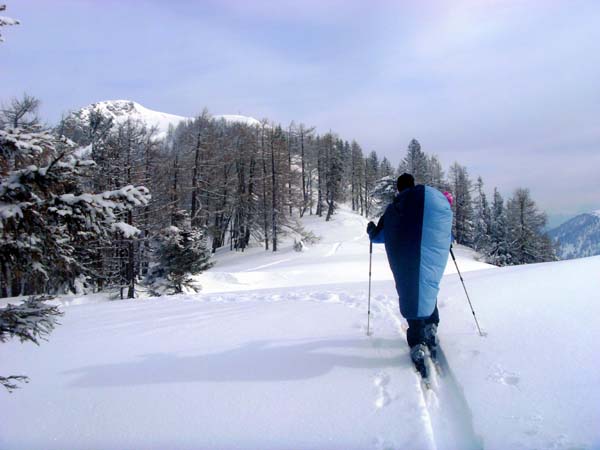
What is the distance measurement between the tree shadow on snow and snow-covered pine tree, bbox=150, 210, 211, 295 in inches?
511

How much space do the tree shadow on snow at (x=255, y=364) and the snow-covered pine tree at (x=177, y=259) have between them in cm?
1297

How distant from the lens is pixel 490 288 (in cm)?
613

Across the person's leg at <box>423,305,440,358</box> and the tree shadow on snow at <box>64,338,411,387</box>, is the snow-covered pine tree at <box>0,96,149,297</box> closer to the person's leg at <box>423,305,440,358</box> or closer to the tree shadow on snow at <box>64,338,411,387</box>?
the tree shadow on snow at <box>64,338,411,387</box>

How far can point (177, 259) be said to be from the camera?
17625 mm

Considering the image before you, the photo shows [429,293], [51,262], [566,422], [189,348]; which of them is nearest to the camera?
[566,422]

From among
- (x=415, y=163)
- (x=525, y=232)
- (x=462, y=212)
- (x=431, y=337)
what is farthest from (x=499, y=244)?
(x=431, y=337)

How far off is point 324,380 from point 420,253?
1.79 meters

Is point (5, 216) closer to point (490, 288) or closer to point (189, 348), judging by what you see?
point (189, 348)

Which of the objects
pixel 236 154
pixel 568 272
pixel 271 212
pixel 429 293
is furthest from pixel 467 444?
pixel 236 154

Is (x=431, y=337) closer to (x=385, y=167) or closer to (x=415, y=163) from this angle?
(x=415, y=163)

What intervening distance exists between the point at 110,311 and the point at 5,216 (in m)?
6.28

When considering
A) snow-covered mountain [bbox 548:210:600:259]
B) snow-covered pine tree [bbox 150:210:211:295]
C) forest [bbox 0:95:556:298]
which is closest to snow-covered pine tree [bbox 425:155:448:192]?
forest [bbox 0:95:556:298]

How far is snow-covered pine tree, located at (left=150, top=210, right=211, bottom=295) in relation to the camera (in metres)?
17.2

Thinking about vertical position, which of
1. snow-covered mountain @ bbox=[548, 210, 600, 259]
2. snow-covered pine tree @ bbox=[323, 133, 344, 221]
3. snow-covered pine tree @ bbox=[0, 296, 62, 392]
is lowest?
snow-covered mountain @ bbox=[548, 210, 600, 259]
